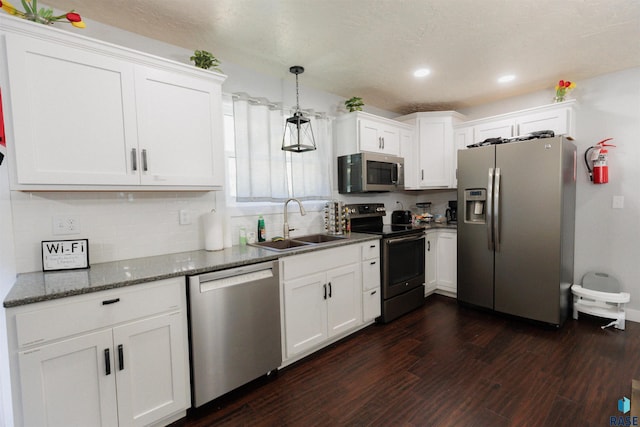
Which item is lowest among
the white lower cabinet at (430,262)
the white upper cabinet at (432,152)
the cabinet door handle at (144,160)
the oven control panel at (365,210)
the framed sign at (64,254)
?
the white lower cabinet at (430,262)

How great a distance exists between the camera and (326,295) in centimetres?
A: 248

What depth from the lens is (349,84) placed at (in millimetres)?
3152

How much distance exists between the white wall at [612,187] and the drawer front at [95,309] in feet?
13.4

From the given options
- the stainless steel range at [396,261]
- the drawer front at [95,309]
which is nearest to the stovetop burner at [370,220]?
the stainless steel range at [396,261]

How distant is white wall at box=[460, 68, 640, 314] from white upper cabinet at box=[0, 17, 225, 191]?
3801 mm

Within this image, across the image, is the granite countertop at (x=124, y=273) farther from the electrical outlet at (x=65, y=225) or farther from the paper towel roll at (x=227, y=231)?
the electrical outlet at (x=65, y=225)

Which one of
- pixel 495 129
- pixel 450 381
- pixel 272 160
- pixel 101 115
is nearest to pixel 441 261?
pixel 495 129

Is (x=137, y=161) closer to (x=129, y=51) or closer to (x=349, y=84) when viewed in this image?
(x=129, y=51)

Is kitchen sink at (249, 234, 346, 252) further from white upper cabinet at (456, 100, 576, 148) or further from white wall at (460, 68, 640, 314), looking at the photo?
white wall at (460, 68, 640, 314)

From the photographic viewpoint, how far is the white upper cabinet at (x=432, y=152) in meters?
3.87

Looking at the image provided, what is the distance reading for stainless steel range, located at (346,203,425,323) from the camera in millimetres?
2998

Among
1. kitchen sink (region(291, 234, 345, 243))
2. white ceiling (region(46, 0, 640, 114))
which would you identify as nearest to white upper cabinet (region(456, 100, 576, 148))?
white ceiling (region(46, 0, 640, 114))

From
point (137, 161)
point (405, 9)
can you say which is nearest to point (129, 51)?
point (137, 161)

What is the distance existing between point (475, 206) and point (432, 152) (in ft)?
3.36
